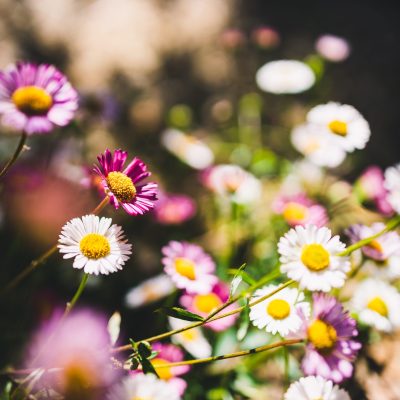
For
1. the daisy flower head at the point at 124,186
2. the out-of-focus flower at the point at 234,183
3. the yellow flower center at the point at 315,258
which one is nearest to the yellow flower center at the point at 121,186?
the daisy flower head at the point at 124,186

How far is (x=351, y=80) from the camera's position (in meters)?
1.62

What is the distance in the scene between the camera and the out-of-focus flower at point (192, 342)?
82 cm

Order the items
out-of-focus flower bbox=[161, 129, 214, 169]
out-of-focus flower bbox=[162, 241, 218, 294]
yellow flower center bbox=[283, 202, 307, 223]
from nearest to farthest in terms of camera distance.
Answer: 1. out-of-focus flower bbox=[162, 241, 218, 294]
2. yellow flower center bbox=[283, 202, 307, 223]
3. out-of-focus flower bbox=[161, 129, 214, 169]

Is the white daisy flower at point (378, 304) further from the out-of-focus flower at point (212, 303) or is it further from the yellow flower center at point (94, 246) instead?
the yellow flower center at point (94, 246)

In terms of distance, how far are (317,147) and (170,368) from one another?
621mm

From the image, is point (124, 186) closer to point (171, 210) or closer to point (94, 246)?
point (94, 246)

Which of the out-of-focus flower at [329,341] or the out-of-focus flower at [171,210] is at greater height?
the out-of-focus flower at [329,341]

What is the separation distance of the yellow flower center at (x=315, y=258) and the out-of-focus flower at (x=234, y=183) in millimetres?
424

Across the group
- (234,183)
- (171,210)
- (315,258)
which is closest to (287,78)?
(234,183)

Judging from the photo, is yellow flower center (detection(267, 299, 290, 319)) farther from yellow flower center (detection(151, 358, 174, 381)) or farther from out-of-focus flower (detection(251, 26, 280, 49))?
out-of-focus flower (detection(251, 26, 280, 49))

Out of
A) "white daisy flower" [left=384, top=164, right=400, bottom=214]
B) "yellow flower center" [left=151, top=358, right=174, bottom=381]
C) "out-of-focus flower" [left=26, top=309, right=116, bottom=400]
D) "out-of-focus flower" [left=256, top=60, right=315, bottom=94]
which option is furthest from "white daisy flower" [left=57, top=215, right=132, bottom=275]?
"out-of-focus flower" [left=256, top=60, right=315, bottom=94]

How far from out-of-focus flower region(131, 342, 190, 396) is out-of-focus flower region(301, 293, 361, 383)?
209mm

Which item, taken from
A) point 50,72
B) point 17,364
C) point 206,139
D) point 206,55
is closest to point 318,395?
point 17,364

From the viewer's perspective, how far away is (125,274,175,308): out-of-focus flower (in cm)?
93
